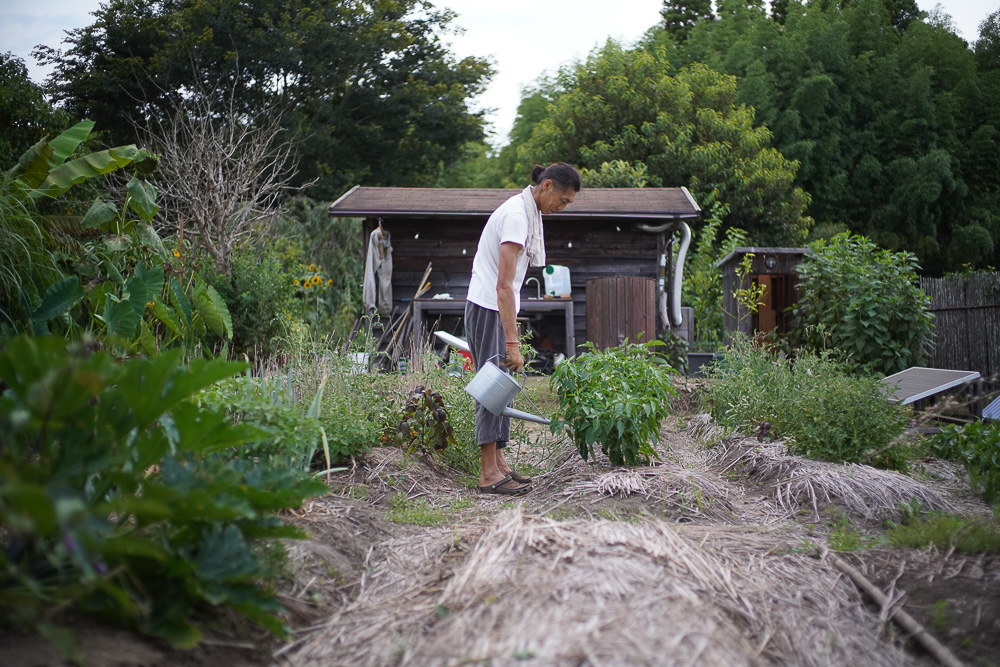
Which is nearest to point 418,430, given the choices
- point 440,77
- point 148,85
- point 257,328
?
point 257,328

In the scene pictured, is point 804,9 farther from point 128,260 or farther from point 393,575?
point 393,575

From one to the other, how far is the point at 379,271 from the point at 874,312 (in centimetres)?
638

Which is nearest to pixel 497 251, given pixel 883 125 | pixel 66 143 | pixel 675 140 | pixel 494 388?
pixel 494 388

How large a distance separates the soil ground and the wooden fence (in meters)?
3.73

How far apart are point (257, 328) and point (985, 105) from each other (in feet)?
84.3

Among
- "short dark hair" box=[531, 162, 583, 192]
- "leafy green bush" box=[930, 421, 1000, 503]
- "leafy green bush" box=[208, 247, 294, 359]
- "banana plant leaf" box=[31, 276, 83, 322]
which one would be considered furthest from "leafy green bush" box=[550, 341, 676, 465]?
"leafy green bush" box=[208, 247, 294, 359]

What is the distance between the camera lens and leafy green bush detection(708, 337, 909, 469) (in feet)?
13.4

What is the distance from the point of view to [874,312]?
654 centimetres

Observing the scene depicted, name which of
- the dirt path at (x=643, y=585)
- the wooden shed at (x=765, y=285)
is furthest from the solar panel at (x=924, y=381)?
the wooden shed at (x=765, y=285)

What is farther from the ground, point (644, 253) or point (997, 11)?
point (997, 11)

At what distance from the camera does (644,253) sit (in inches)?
424

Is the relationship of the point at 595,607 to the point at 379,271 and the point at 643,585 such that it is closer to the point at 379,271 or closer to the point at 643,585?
the point at 643,585

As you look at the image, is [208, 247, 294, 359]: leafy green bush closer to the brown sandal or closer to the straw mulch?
the brown sandal

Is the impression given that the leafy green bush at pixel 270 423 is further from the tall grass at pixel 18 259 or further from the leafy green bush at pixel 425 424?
the tall grass at pixel 18 259
